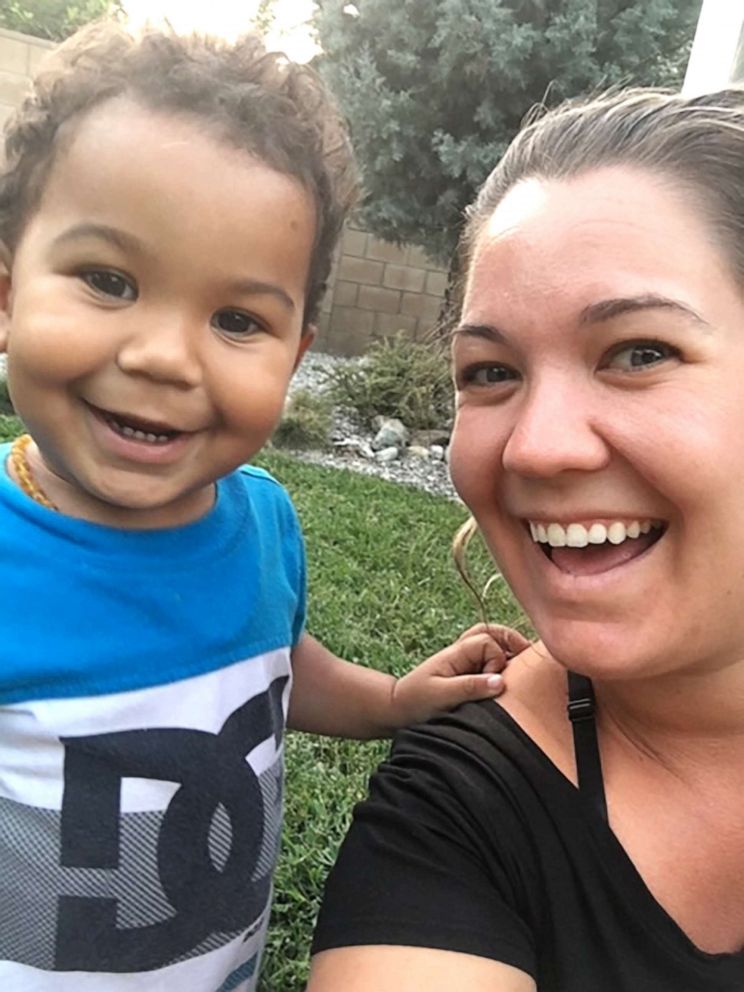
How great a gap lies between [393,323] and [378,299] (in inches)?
13.0

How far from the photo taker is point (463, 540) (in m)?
2.12

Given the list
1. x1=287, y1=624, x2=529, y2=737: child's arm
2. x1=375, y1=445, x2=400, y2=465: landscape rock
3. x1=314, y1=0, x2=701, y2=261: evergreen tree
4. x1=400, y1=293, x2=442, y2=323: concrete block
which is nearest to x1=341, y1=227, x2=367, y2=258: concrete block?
x1=400, y1=293, x2=442, y2=323: concrete block

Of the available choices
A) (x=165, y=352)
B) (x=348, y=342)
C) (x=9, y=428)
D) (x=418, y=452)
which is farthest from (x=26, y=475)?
(x=348, y=342)

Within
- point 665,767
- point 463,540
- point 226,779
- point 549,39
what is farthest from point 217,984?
point 549,39

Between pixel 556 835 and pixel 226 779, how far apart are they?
1.54ft

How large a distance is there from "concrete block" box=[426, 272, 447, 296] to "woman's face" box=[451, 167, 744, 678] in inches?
424

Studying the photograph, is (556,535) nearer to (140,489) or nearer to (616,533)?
(616,533)

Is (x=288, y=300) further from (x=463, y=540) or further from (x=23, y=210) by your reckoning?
(x=463, y=540)

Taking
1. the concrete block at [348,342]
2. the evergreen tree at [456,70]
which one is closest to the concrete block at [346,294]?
the concrete block at [348,342]

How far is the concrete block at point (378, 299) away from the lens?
39.7 feet

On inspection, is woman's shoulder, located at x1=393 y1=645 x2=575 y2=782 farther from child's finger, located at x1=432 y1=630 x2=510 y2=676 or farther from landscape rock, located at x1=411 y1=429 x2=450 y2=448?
landscape rock, located at x1=411 y1=429 x2=450 y2=448

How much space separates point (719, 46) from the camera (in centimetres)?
377

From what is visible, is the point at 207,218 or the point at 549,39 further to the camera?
the point at 549,39

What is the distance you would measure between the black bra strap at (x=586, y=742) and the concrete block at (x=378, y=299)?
35.2 ft
